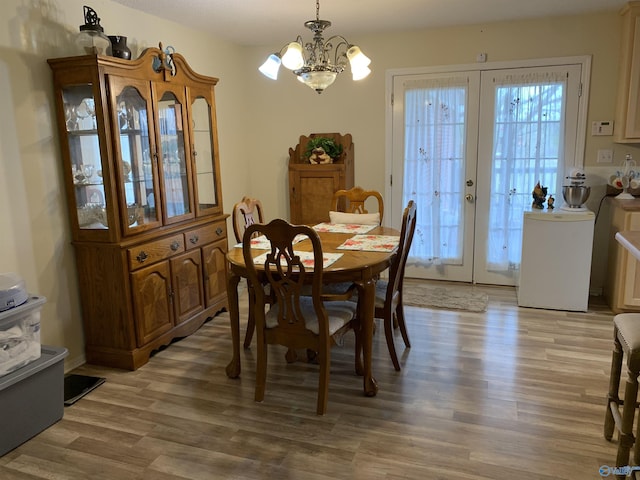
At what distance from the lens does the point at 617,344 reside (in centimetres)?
212

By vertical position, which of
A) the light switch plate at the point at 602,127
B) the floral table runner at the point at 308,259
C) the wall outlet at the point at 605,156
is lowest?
the floral table runner at the point at 308,259

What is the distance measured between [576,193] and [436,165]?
48.8 inches

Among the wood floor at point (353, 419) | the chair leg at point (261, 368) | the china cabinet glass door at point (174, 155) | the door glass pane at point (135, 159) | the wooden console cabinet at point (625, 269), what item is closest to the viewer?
the wood floor at point (353, 419)

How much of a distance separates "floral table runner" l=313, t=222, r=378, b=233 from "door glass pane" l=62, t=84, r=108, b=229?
1476 millimetres

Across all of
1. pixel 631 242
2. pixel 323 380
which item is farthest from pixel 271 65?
pixel 631 242

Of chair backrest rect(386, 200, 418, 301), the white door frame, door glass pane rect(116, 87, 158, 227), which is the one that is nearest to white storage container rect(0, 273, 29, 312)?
door glass pane rect(116, 87, 158, 227)

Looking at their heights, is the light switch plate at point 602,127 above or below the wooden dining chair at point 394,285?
above

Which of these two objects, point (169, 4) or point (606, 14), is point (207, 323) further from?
point (606, 14)

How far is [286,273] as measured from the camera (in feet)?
7.97

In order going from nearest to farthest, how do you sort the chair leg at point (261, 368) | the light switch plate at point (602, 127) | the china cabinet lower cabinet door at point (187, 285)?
the chair leg at point (261, 368)
the china cabinet lower cabinet door at point (187, 285)
the light switch plate at point (602, 127)

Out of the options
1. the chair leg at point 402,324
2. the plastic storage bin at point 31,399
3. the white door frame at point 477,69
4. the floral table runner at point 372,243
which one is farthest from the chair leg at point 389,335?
the white door frame at point 477,69

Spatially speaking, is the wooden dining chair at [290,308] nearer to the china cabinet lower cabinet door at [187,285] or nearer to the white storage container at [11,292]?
the china cabinet lower cabinet door at [187,285]

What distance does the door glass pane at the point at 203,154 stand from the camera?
365 centimetres

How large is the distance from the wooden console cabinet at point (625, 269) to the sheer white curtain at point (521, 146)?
2.12ft
